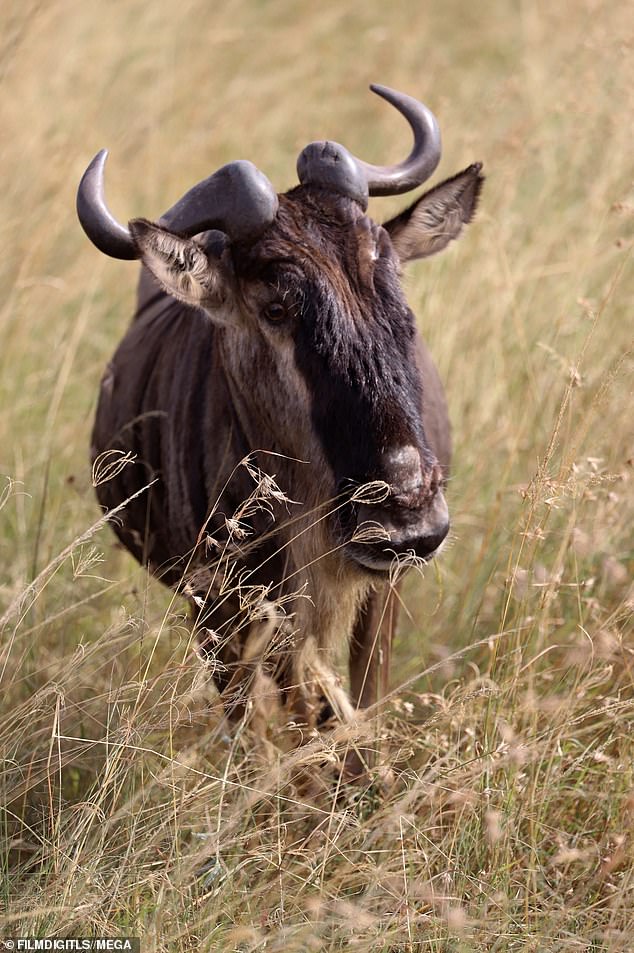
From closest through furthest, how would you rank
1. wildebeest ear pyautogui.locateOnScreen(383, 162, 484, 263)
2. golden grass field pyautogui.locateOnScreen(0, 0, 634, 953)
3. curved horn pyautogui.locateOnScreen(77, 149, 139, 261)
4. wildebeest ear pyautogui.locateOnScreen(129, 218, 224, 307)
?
golden grass field pyautogui.locateOnScreen(0, 0, 634, 953) → wildebeest ear pyautogui.locateOnScreen(129, 218, 224, 307) → curved horn pyautogui.locateOnScreen(77, 149, 139, 261) → wildebeest ear pyautogui.locateOnScreen(383, 162, 484, 263)

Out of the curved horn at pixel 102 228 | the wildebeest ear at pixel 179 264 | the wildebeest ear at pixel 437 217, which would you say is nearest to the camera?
the wildebeest ear at pixel 179 264

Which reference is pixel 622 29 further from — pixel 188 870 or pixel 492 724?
pixel 188 870

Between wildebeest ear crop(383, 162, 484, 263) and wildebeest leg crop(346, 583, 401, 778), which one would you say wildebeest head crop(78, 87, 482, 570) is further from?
wildebeest leg crop(346, 583, 401, 778)

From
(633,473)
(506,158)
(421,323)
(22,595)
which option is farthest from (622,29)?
(22,595)

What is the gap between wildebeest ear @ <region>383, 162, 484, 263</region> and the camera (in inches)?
144

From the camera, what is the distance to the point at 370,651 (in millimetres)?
3754

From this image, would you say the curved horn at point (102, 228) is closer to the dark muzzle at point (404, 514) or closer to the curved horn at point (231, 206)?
the curved horn at point (231, 206)

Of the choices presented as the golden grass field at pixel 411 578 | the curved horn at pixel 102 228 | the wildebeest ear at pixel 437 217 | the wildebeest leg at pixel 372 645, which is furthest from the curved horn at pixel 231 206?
the wildebeest leg at pixel 372 645

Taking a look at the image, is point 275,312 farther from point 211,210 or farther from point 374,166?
point 374,166

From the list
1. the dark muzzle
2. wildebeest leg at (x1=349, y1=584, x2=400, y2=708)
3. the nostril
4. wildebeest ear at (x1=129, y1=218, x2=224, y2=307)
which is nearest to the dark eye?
wildebeest ear at (x1=129, y1=218, x2=224, y2=307)

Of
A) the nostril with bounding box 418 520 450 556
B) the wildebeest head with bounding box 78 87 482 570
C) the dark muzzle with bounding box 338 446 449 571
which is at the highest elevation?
the wildebeest head with bounding box 78 87 482 570

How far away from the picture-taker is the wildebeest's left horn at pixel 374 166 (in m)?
3.41

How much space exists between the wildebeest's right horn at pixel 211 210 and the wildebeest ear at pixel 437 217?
51cm

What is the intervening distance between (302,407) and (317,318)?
0.25m
